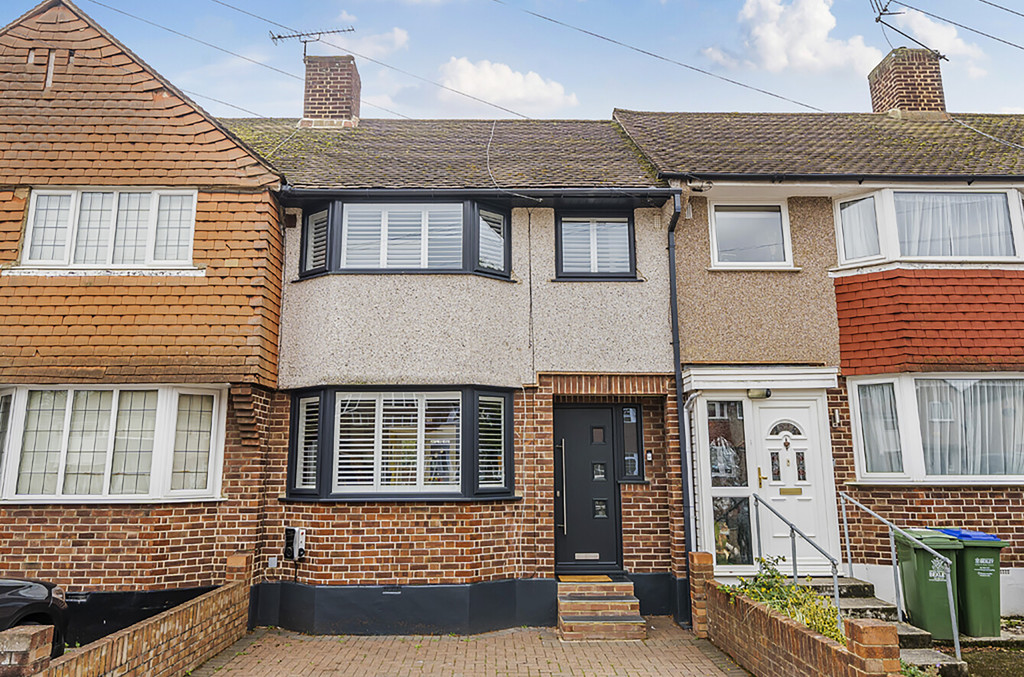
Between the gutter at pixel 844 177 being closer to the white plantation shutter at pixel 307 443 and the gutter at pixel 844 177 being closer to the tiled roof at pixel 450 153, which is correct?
the tiled roof at pixel 450 153

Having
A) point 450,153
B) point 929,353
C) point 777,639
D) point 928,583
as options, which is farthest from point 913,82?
point 777,639

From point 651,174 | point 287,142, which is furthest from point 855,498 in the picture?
point 287,142

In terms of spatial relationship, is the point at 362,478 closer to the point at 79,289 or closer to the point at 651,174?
the point at 79,289

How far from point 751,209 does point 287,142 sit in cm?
760

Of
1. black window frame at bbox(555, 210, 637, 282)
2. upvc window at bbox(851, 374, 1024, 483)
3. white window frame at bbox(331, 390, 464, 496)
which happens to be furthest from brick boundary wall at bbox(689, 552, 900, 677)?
black window frame at bbox(555, 210, 637, 282)

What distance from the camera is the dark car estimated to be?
588cm

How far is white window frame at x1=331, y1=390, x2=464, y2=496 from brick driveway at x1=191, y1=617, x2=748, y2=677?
173cm

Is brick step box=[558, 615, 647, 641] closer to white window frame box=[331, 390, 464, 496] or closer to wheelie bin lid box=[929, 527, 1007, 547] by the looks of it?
white window frame box=[331, 390, 464, 496]

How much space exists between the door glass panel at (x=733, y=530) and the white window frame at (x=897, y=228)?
12.2 feet

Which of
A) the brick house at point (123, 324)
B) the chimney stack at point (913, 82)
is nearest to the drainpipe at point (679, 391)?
the brick house at point (123, 324)

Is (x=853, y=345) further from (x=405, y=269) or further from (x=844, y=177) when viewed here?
(x=405, y=269)

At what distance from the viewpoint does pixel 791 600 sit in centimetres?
641

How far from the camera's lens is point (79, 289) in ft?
27.4

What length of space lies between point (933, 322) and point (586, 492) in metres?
5.16
